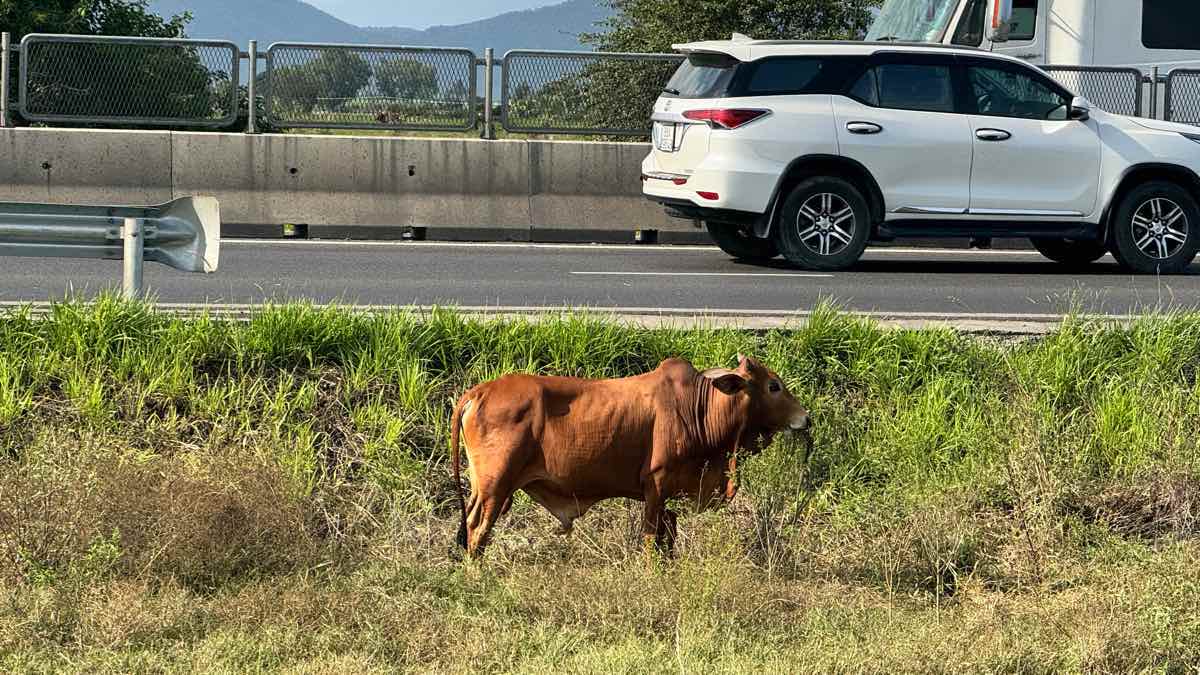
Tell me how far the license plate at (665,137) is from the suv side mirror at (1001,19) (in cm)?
336

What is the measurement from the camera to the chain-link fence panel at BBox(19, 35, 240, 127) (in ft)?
51.6

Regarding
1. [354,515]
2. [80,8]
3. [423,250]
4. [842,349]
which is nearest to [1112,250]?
[423,250]

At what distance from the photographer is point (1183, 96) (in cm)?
1606

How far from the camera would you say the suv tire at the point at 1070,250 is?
1419 cm

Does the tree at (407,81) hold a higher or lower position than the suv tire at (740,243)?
higher

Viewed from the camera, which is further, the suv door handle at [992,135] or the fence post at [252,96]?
the fence post at [252,96]

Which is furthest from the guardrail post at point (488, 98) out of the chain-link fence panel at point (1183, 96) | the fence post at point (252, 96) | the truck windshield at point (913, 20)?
the chain-link fence panel at point (1183, 96)

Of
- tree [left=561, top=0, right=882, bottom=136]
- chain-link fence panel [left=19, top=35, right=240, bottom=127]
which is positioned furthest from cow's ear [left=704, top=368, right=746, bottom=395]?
tree [left=561, top=0, right=882, bottom=136]

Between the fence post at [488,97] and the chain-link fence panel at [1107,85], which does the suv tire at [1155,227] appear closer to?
the chain-link fence panel at [1107,85]

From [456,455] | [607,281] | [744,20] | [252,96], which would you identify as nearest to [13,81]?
[252,96]

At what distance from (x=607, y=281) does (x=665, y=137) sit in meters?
1.87

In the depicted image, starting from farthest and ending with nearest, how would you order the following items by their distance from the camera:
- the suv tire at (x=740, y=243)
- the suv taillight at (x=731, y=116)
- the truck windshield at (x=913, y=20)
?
the truck windshield at (x=913, y=20) → the suv tire at (x=740, y=243) → the suv taillight at (x=731, y=116)

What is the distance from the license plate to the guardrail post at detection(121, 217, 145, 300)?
21.1 feet

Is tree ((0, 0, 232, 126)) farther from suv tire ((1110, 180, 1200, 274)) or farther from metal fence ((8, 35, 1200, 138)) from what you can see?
suv tire ((1110, 180, 1200, 274))
